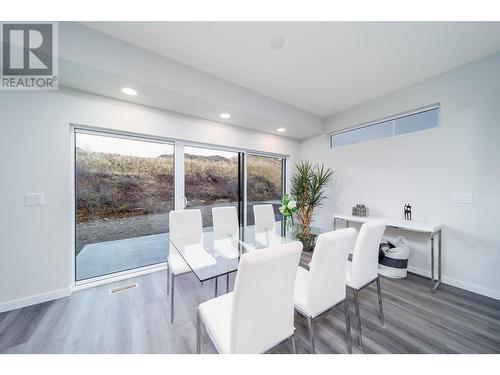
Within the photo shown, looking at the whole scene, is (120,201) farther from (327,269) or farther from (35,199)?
(327,269)

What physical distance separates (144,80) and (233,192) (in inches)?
84.0

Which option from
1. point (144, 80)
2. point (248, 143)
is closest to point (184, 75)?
point (144, 80)

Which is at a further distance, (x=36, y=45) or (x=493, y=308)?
(x=493, y=308)

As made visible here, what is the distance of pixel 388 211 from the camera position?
9.23ft

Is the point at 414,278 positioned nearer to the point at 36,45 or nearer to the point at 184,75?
the point at 184,75

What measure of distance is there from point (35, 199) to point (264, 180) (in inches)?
128

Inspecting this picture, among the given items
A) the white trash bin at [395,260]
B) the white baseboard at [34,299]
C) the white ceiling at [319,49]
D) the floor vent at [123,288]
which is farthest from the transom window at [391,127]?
the white baseboard at [34,299]

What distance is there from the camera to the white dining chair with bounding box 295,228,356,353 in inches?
42.6

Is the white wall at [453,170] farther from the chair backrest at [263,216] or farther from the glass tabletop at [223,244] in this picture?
the chair backrest at [263,216]

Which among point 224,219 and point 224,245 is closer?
point 224,245

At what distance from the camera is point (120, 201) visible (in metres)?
2.41

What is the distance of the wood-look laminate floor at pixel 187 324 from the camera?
4.44 ft

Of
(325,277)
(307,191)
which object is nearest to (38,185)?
(325,277)

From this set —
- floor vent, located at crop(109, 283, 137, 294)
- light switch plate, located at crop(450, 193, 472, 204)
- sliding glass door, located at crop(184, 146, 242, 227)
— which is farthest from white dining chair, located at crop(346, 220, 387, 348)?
floor vent, located at crop(109, 283, 137, 294)
